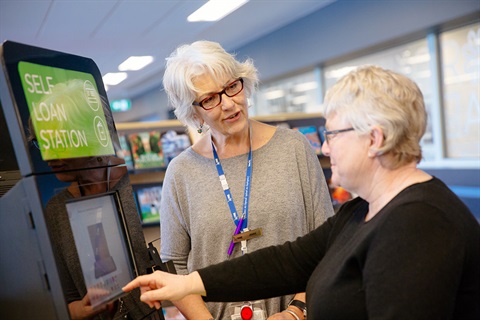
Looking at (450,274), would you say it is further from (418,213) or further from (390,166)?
(390,166)

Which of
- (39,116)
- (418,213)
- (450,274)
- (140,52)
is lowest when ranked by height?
(450,274)

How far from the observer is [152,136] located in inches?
134

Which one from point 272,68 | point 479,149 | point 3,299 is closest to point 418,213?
point 3,299

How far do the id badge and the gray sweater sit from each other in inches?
2.3

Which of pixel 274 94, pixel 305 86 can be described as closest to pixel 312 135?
pixel 305 86

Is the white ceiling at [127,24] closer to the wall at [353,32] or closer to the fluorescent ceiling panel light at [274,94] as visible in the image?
the wall at [353,32]

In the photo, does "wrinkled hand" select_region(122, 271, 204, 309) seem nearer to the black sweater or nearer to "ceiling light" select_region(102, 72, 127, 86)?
the black sweater

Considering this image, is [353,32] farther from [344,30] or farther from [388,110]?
[388,110]

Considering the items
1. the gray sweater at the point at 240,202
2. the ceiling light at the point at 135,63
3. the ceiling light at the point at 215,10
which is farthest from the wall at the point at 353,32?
the gray sweater at the point at 240,202

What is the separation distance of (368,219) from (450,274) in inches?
9.9

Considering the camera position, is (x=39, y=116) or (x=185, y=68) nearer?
(x=39, y=116)

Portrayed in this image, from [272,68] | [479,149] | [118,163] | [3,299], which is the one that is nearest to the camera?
[3,299]

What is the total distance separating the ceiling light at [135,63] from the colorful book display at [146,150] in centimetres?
552

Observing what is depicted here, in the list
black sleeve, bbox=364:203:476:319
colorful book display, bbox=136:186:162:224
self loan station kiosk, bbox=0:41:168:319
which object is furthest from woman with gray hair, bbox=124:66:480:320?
colorful book display, bbox=136:186:162:224
